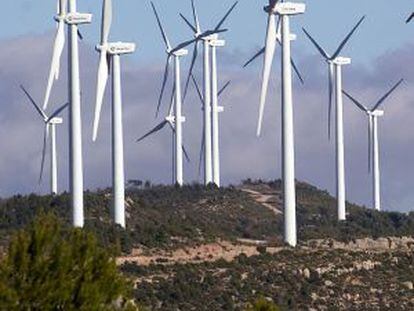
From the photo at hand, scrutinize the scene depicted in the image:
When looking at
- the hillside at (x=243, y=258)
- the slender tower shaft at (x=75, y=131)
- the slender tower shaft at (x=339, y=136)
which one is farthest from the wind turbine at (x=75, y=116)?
the slender tower shaft at (x=339, y=136)

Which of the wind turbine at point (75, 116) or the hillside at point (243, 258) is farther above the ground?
the wind turbine at point (75, 116)

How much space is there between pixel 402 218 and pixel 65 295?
11092cm

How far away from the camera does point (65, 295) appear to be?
243 feet

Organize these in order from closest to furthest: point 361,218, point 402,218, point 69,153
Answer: point 69,153 → point 361,218 → point 402,218

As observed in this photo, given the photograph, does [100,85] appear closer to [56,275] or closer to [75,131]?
[75,131]

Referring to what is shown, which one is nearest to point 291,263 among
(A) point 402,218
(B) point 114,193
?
(B) point 114,193

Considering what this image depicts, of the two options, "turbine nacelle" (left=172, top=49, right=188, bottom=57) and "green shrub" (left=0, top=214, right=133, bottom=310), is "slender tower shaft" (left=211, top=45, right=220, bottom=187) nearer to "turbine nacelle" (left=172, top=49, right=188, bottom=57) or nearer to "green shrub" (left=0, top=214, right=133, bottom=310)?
"turbine nacelle" (left=172, top=49, right=188, bottom=57)

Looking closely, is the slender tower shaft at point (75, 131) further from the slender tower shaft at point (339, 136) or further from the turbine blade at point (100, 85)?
the slender tower shaft at point (339, 136)

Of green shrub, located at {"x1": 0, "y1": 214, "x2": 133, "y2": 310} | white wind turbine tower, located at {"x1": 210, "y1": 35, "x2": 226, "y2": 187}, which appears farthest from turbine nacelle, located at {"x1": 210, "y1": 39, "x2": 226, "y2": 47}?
green shrub, located at {"x1": 0, "y1": 214, "x2": 133, "y2": 310}

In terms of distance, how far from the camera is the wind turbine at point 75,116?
379ft

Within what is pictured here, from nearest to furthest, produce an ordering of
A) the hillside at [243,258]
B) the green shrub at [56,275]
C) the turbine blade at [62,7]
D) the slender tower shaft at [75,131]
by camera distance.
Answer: the green shrub at [56,275], the slender tower shaft at [75,131], the turbine blade at [62,7], the hillside at [243,258]

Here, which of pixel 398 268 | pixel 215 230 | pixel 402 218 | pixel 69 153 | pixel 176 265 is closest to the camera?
pixel 69 153

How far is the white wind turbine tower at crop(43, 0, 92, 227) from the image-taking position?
11538 cm

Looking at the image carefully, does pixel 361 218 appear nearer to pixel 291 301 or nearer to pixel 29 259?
pixel 291 301
